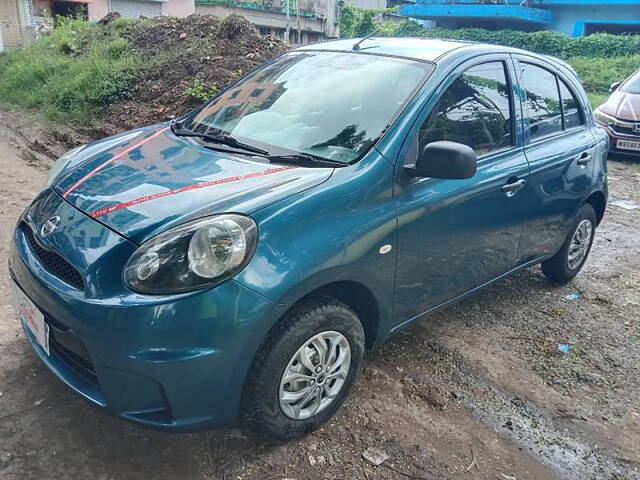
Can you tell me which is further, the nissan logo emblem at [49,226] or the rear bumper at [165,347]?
the nissan logo emblem at [49,226]

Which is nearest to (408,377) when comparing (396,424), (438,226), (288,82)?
(396,424)

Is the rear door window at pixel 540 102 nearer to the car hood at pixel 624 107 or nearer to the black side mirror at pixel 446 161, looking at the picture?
the black side mirror at pixel 446 161

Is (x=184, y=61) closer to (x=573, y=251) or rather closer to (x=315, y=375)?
(x=573, y=251)

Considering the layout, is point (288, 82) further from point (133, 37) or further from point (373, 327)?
point (133, 37)

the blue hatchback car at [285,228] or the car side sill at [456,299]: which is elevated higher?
the blue hatchback car at [285,228]

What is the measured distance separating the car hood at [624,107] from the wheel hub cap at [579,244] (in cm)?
525

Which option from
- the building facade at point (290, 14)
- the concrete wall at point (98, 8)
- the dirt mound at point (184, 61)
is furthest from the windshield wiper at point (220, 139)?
the building facade at point (290, 14)

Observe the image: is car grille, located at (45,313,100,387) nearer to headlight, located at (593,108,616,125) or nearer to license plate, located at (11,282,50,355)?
license plate, located at (11,282,50,355)

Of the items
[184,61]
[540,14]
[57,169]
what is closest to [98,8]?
[540,14]

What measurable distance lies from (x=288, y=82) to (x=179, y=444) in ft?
6.74

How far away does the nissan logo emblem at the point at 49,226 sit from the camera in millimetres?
2262

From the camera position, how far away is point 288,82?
10.5 feet

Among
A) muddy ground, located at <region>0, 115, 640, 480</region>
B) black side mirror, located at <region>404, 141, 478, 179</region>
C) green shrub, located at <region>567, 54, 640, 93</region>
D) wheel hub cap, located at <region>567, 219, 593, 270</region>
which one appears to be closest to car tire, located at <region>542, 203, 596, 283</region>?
wheel hub cap, located at <region>567, 219, 593, 270</region>

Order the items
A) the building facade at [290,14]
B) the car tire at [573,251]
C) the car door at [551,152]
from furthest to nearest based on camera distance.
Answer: the building facade at [290,14] → the car tire at [573,251] → the car door at [551,152]
